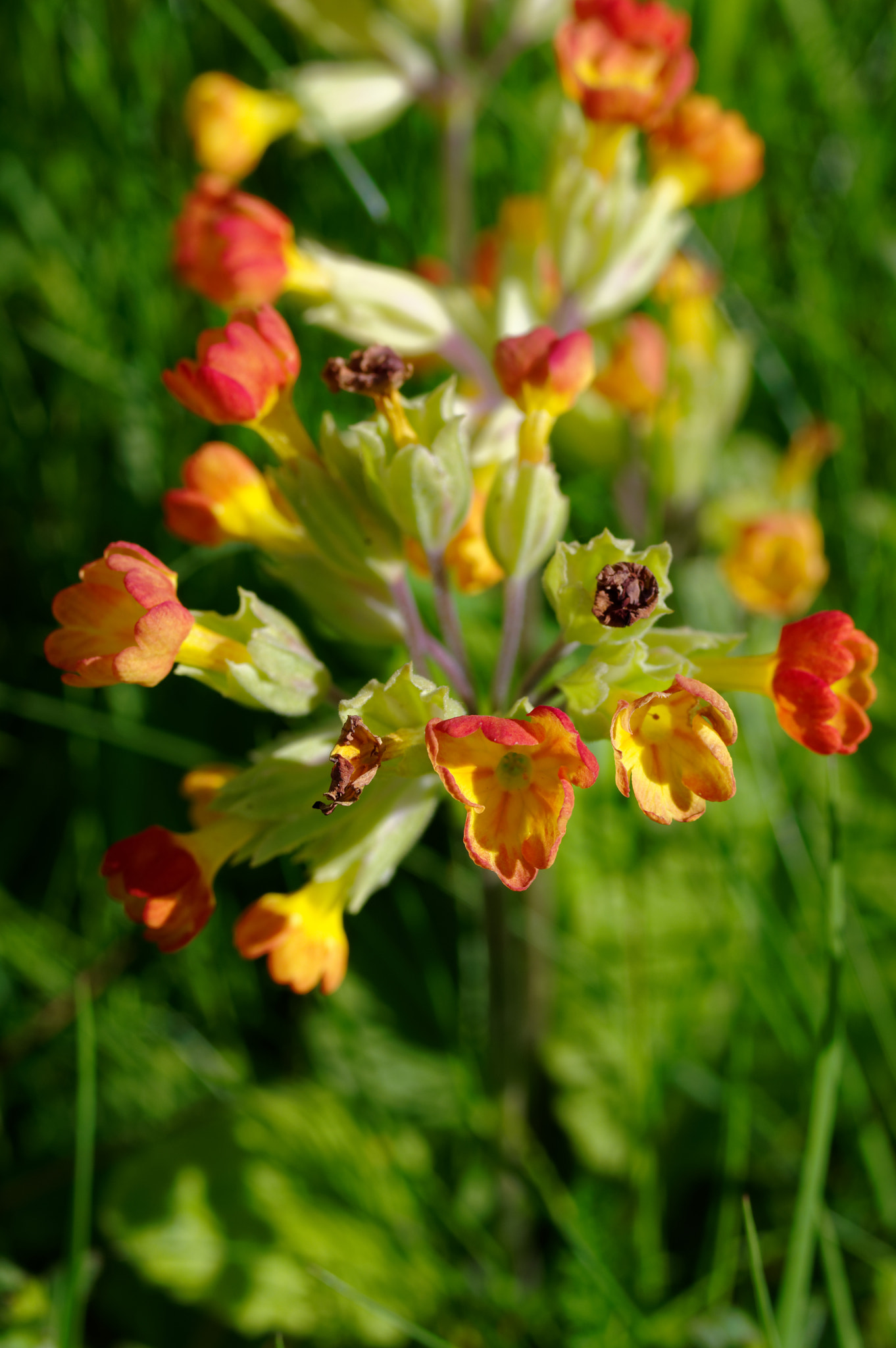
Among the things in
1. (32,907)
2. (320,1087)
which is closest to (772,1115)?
(320,1087)

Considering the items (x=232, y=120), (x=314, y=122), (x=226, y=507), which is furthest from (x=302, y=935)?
(x=232, y=120)

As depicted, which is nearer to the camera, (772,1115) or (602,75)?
(602,75)

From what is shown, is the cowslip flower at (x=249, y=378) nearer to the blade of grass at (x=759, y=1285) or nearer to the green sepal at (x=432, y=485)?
the green sepal at (x=432, y=485)

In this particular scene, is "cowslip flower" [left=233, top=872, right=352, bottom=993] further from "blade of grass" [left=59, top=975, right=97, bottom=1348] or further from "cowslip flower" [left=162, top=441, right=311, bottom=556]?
"cowslip flower" [left=162, top=441, right=311, bottom=556]

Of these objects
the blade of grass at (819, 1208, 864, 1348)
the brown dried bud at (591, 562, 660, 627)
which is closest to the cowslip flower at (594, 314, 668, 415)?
Result: the brown dried bud at (591, 562, 660, 627)

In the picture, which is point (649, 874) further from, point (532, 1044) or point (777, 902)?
point (532, 1044)

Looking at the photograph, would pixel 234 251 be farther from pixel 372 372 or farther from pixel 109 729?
pixel 109 729
